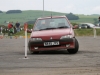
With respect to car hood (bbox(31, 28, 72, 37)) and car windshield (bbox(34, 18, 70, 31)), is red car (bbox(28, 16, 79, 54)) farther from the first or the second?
car windshield (bbox(34, 18, 70, 31))

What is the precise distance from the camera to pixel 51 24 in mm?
16406

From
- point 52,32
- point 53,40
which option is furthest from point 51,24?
point 53,40

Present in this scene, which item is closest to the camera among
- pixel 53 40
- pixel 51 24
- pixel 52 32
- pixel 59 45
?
pixel 53 40

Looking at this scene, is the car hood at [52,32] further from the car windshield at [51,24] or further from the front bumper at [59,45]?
the car windshield at [51,24]

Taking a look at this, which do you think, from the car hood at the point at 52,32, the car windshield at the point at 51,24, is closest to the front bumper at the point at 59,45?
the car hood at the point at 52,32

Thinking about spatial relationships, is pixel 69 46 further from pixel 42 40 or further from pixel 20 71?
pixel 20 71

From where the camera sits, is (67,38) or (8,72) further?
(67,38)

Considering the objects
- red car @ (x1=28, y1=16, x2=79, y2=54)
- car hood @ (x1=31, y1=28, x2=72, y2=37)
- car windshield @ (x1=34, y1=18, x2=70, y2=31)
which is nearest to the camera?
red car @ (x1=28, y1=16, x2=79, y2=54)

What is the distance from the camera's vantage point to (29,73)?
9.03 meters

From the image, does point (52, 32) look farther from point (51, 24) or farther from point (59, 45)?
point (51, 24)

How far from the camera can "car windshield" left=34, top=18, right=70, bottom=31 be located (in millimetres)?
16219

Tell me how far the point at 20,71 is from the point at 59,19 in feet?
24.7

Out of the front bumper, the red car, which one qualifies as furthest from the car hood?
the front bumper

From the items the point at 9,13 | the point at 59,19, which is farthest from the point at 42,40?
the point at 9,13
